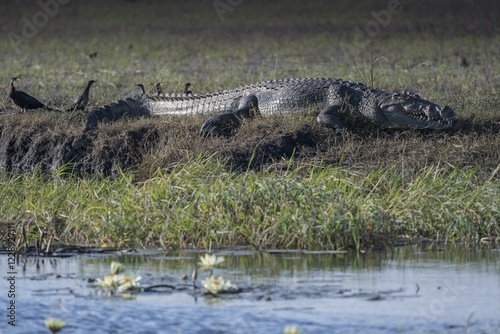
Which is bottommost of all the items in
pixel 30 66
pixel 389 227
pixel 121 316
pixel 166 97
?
pixel 121 316

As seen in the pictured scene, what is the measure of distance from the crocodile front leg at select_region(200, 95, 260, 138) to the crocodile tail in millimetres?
1087

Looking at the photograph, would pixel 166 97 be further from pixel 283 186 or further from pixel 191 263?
pixel 191 263

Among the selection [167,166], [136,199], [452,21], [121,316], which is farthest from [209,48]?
[121,316]

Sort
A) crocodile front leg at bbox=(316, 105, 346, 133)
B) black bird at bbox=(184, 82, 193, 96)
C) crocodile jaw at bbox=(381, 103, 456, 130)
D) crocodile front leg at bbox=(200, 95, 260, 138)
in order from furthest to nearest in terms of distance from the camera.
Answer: black bird at bbox=(184, 82, 193, 96) → crocodile front leg at bbox=(200, 95, 260, 138) → crocodile front leg at bbox=(316, 105, 346, 133) → crocodile jaw at bbox=(381, 103, 456, 130)

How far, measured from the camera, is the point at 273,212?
8.05 m

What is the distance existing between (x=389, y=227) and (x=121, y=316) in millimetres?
2434

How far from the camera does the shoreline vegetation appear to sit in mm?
8031

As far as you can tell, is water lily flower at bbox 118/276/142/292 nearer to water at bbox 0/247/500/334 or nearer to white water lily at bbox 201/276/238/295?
water at bbox 0/247/500/334

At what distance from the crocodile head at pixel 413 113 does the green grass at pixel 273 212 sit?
151 cm

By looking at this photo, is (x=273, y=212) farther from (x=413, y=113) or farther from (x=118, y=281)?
(x=413, y=113)

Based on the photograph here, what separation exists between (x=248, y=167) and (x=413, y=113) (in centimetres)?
234

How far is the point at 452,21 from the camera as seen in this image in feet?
73.8

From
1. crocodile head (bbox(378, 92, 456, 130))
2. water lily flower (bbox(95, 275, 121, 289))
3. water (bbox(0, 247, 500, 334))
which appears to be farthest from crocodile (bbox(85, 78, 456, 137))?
water lily flower (bbox(95, 275, 121, 289))

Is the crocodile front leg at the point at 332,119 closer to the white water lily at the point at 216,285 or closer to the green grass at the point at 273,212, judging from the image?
the green grass at the point at 273,212
